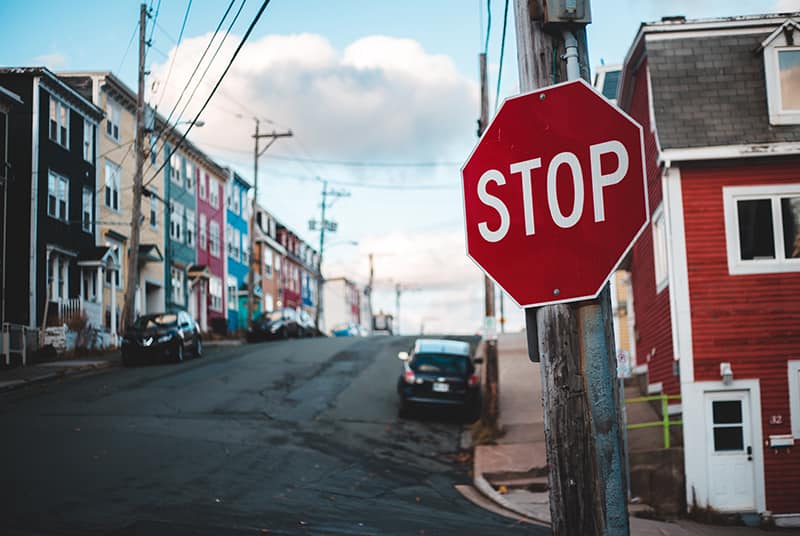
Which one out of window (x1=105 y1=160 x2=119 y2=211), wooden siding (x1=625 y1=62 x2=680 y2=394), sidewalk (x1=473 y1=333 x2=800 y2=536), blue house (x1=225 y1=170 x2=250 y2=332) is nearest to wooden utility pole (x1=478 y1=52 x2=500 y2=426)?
sidewalk (x1=473 y1=333 x2=800 y2=536)

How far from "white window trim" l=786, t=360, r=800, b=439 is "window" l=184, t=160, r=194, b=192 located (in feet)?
130

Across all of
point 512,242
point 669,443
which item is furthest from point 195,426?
point 512,242

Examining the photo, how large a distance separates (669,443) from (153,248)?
98.2 ft

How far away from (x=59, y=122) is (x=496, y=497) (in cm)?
2629

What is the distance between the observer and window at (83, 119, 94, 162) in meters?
37.9

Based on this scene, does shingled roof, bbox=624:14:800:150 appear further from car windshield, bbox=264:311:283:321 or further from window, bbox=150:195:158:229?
window, bbox=150:195:158:229

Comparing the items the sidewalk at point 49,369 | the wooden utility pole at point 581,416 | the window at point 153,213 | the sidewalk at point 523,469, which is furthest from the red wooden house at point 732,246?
the window at point 153,213

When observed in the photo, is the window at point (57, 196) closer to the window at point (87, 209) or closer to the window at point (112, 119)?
the window at point (87, 209)

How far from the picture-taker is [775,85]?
693 inches

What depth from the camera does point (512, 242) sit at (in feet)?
13.3

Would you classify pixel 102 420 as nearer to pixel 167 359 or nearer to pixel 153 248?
pixel 167 359

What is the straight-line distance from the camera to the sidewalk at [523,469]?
47.9 ft

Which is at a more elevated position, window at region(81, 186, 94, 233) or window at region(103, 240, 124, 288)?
window at region(81, 186, 94, 233)

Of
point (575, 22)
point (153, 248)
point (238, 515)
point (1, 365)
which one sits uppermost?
point (153, 248)
